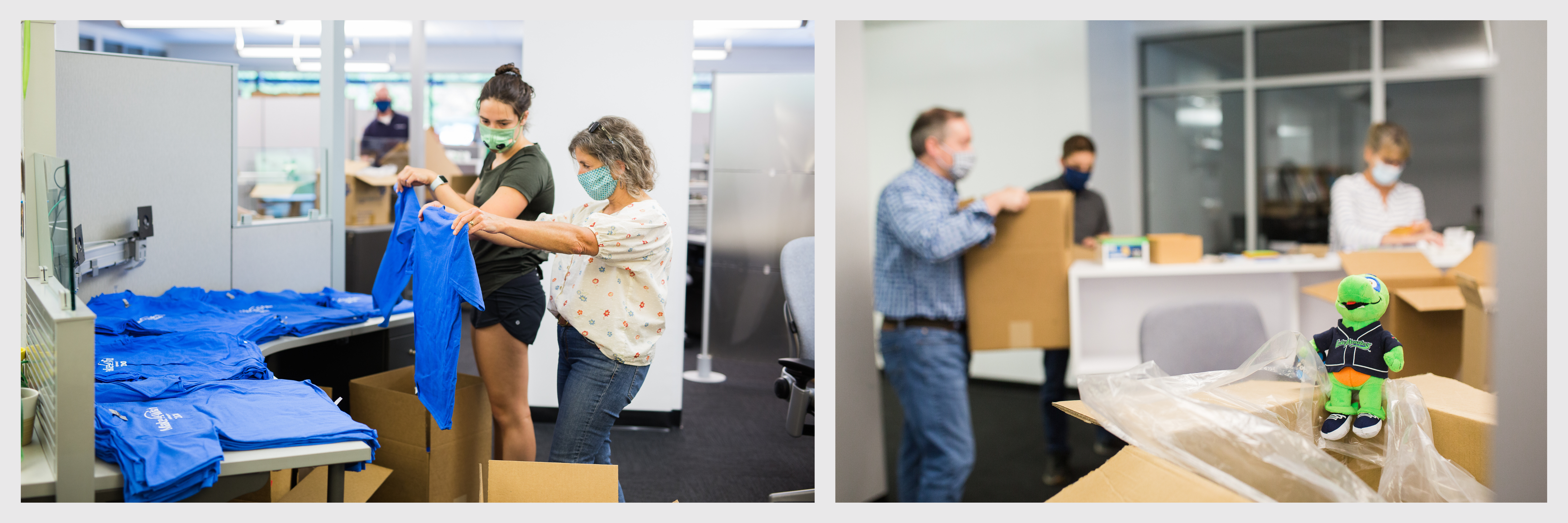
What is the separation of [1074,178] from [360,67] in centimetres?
740

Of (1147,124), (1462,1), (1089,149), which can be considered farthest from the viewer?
A: (1147,124)

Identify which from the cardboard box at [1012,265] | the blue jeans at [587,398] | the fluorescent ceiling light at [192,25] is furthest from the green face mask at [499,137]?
the fluorescent ceiling light at [192,25]

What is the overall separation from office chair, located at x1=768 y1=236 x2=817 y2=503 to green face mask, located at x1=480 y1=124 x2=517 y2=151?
0.71 meters

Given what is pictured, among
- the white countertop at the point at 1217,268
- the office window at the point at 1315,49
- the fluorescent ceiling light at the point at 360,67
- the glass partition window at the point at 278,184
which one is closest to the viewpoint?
the glass partition window at the point at 278,184

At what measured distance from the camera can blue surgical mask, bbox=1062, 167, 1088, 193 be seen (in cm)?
301

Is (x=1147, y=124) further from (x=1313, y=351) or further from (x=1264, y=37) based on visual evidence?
(x=1313, y=351)

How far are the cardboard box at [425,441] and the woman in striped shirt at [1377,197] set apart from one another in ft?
10.4

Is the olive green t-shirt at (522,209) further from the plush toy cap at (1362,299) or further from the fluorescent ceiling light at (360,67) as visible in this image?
the fluorescent ceiling light at (360,67)

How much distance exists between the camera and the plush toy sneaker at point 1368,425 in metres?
1.37

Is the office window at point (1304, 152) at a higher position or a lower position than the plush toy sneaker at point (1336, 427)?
higher

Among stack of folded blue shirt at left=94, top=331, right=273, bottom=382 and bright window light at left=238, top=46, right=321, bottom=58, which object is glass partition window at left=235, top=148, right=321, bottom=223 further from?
bright window light at left=238, top=46, right=321, bottom=58

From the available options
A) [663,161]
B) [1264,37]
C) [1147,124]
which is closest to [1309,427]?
[663,161]

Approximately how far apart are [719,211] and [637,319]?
0.87m

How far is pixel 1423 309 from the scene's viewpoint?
1900mm
